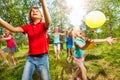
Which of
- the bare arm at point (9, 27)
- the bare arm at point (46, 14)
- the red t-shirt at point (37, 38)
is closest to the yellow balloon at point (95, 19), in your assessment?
the red t-shirt at point (37, 38)

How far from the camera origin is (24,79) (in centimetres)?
458

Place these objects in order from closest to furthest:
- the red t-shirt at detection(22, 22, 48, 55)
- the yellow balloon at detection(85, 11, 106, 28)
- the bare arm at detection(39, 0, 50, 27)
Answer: the bare arm at detection(39, 0, 50, 27), the red t-shirt at detection(22, 22, 48, 55), the yellow balloon at detection(85, 11, 106, 28)

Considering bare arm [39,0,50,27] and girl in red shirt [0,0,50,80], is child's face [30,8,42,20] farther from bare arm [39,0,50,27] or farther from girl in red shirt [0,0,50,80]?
bare arm [39,0,50,27]

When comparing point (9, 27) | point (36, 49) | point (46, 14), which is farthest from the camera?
point (36, 49)

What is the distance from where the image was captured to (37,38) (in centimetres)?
463

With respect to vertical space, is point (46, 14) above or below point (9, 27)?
above

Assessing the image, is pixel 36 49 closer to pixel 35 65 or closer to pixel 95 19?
pixel 35 65

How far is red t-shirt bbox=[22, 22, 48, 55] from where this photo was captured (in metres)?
4.58

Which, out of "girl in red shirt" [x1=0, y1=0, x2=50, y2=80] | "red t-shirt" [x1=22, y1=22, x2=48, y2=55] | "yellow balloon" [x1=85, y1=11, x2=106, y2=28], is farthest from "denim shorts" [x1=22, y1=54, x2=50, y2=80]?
"yellow balloon" [x1=85, y1=11, x2=106, y2=28]

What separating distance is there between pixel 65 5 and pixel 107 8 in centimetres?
726

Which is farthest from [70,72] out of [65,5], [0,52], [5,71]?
[65,5]

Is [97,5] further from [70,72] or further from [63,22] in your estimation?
[70,72]


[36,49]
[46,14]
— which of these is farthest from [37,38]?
[46,14]

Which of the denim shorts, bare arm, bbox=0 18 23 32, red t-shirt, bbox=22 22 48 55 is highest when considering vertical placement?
bare arm, bbox=0 18 23 32
